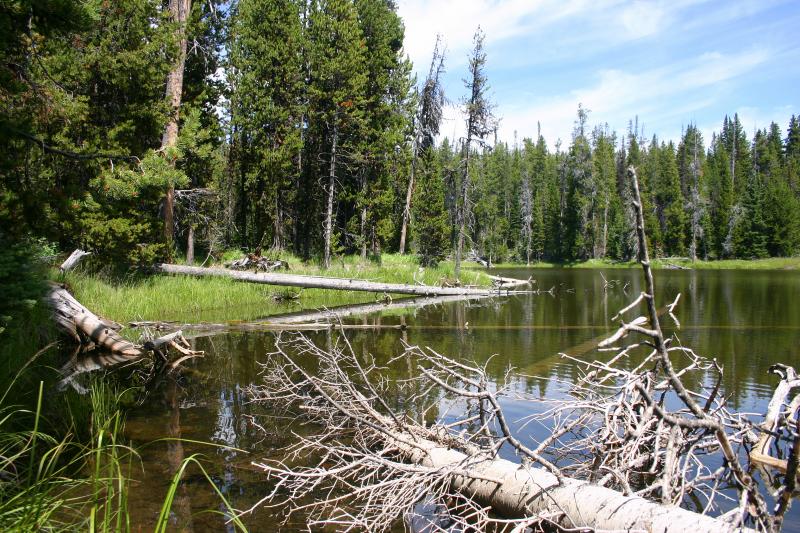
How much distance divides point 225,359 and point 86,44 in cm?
1103

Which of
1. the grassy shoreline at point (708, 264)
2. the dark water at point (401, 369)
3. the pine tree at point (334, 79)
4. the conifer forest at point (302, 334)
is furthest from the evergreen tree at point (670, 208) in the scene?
the pine tree at point (334, 79)

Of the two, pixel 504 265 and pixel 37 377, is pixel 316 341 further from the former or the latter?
pixel 504 265

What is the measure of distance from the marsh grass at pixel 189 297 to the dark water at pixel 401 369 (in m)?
2.49

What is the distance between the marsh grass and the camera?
1332 centimetres

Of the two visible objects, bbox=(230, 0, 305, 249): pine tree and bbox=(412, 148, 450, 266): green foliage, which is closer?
bbox=(230, 0, 305, 249): pine tree

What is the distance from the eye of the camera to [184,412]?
23.6 ft

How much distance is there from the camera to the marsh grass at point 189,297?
1332 centimetres

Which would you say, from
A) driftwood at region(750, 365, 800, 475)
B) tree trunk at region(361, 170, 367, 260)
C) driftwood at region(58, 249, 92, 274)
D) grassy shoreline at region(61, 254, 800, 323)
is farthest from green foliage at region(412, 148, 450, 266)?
driftwood at region(750, 365, 800, 475)

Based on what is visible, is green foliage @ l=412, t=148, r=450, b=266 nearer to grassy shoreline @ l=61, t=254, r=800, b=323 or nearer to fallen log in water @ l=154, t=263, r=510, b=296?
grassy shoreline @ l=61, t=254, r=800, b=323

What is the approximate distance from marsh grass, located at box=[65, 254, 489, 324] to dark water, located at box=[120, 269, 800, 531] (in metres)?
2.49

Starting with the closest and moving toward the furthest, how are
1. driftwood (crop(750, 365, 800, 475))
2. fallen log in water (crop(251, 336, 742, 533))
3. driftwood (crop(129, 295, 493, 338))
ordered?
1. fallen log in water (crop(251, 336, 742, 533))
2. driftwood (crop(750, 365, 800, 475))
3. driftwood (crop(129, 295, 493, 338))

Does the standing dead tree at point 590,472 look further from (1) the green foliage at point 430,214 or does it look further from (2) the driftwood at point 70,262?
(1) the green foliage at point 430,214

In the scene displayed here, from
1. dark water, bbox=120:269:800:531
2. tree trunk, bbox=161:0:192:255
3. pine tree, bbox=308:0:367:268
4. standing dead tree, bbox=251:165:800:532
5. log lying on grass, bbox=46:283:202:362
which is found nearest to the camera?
standing dead tree, bbox=251:165:800:532

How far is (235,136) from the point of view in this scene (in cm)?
2773
